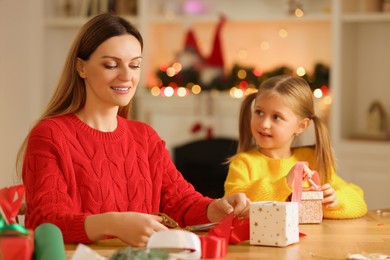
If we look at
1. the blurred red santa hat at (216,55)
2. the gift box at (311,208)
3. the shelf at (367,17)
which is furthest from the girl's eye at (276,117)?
the blurred red santa hat at (216,55)

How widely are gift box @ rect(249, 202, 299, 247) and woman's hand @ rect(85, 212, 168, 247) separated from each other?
0.22m

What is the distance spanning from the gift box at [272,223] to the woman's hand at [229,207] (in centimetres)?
16

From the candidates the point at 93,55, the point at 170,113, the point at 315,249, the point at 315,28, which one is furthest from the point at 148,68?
the point at 315,249

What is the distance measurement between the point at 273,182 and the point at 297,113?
38cm

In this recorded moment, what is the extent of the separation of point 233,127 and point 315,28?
A: 891mm

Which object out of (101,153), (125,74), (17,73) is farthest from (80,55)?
(17,73)

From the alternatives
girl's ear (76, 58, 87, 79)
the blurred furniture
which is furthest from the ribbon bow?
the blurred furniture

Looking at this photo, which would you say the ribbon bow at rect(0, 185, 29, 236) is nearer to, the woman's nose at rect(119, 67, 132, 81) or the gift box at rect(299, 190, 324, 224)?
the woman's nose at rect(119, 67, 132, 81)

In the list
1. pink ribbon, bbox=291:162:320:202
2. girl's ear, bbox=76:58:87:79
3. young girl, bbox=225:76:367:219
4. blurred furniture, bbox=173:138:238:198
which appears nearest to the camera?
pink ribbon, bbox=291:162:320:202

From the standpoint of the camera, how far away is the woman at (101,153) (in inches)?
83.7

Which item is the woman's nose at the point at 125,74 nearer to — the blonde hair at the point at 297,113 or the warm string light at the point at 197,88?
the blonde hair at the point at 297,113

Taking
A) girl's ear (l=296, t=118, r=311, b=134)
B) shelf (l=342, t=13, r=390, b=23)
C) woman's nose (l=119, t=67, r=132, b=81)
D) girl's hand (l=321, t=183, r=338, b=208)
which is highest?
shelf (l=342, t=13, r=390, b=23)

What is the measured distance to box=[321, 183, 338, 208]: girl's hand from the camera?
2.38 meters

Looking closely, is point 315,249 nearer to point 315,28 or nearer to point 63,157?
point 63,157
